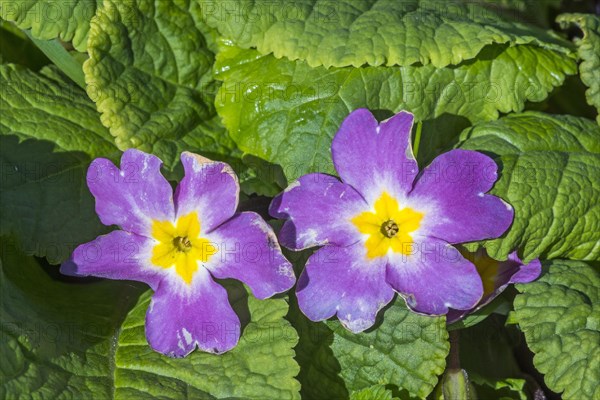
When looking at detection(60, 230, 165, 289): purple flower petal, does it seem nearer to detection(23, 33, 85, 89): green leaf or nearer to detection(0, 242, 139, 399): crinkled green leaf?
detection(0, 242, 139, 399): crinkled green leaf

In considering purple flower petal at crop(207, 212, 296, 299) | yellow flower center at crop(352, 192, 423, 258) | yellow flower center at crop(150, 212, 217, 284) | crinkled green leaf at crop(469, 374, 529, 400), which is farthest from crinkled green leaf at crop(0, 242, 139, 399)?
crinkled green leaf at crop(469, 374, 529, 400)

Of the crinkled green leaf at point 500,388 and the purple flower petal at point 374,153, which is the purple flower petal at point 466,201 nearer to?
the purple flower petal at point 374,153

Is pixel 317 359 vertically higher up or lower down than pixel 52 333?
lower down

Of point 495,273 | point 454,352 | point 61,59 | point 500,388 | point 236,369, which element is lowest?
point 500,388

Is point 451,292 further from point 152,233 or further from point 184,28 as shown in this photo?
point 184,28

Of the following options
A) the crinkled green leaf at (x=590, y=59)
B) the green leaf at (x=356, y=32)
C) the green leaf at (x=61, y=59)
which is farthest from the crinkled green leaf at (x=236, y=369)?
the crinkled green leaf at (x=590, y=59)

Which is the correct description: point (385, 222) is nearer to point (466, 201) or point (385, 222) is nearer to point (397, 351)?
point (466, 201)

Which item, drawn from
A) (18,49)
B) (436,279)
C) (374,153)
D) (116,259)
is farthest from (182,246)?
(18,49)
